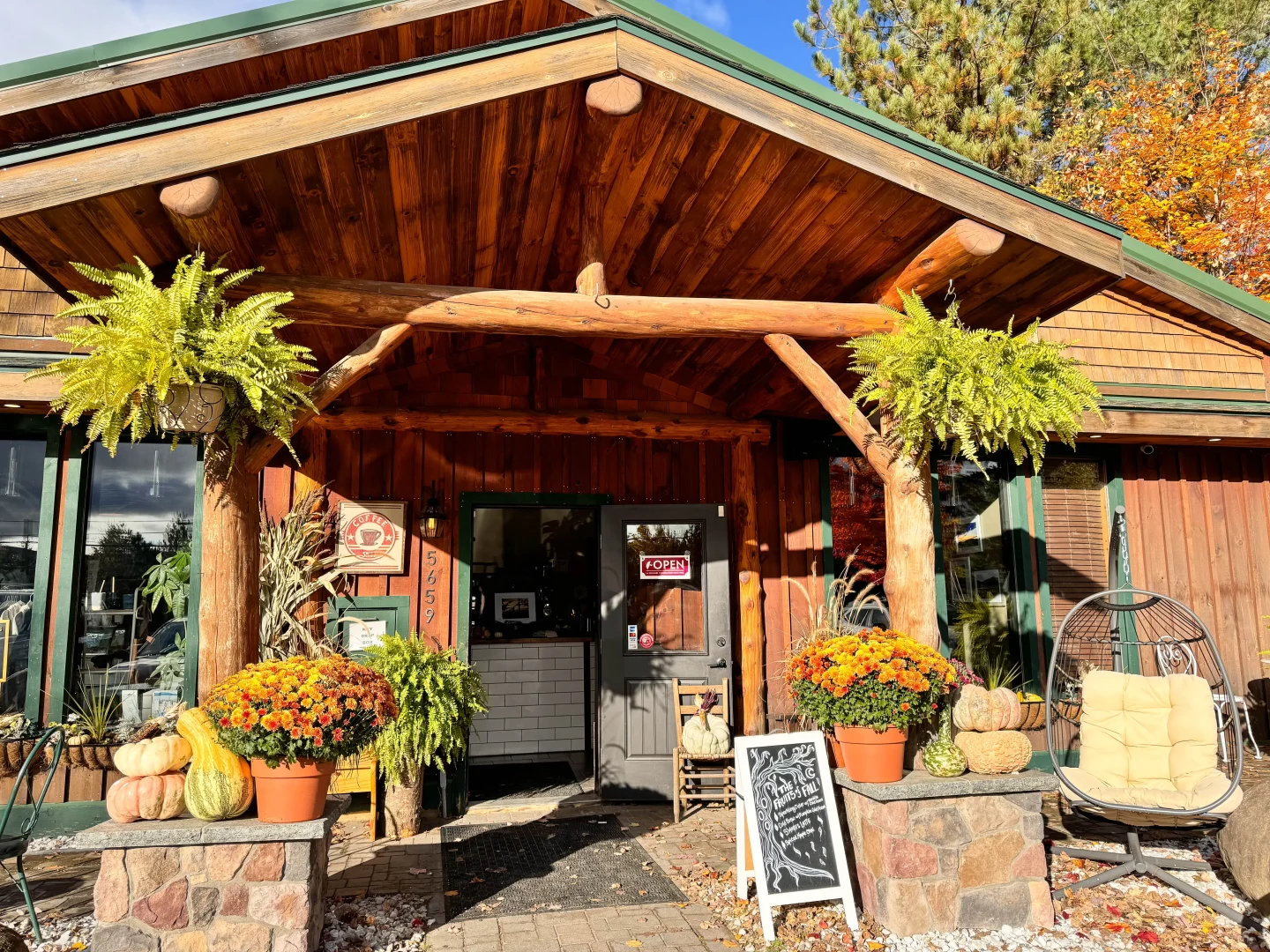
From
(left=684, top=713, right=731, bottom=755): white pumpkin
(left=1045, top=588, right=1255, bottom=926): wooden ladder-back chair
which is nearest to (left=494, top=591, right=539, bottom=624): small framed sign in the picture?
(left=684, top=713, right=731, bottom=755): white pumpkin

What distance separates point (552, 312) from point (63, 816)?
379 cm

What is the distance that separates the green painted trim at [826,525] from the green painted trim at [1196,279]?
275 centimetres

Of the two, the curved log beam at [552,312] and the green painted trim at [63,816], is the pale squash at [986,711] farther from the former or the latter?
the green painted trim at [63,816]

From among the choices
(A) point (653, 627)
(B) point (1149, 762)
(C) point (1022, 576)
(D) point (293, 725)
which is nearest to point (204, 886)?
(D) point (293, 725)

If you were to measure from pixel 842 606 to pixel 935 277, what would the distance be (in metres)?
2.39

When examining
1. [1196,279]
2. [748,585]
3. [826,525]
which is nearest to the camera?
[748,585]

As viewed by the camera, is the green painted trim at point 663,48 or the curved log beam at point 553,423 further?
the curved log beam at point 553,423

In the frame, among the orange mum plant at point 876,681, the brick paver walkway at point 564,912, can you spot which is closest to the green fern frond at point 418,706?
the brick paver walkway at point 564,912

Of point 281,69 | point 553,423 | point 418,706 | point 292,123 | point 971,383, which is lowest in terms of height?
point 418,706

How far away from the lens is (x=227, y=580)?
3373 mm

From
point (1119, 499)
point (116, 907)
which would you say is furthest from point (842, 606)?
point (116, 907)

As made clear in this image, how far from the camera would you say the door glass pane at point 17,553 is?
5012mm

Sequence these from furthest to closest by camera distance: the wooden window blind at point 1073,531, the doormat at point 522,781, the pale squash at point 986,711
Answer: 1. the wooden window blind at point 1073,531
2. the doormat at point 522,781
3. the pale squash at point 986,711

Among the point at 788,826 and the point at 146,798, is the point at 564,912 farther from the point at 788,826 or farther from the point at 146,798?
the point at 146,798
